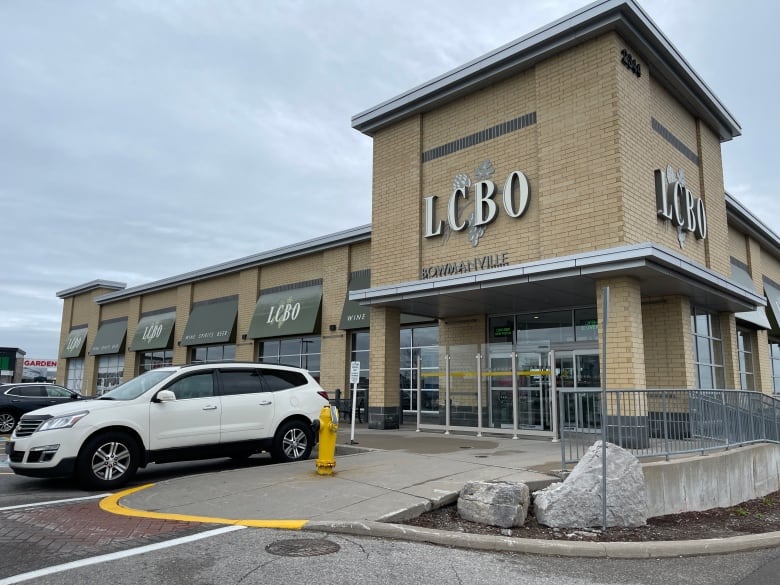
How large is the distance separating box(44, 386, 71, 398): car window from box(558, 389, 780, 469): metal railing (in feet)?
52.3

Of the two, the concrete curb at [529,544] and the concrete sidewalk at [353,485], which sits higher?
the concrete sidewalk at [353,485]

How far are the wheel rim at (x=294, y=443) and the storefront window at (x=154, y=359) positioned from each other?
24.6m

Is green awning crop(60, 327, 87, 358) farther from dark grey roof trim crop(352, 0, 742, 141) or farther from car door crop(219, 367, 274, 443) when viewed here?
car door crop(219, 367, 274, 443)

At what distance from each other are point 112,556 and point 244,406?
4.93 m

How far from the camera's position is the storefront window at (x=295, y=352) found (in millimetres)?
25203

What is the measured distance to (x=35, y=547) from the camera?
5832mm

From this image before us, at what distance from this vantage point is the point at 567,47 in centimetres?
1418

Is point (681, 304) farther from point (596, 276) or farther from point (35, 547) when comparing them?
point (35, 547)

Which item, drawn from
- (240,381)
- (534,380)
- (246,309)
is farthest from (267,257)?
(240,381)

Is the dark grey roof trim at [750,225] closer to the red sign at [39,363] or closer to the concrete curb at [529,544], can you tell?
the concrete curb at [529,544]

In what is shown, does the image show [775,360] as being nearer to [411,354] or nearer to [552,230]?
[411,354]

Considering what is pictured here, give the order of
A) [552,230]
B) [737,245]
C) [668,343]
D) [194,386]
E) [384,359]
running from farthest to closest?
[737,245], [384,359], [668,343], [552,230], [194,386]

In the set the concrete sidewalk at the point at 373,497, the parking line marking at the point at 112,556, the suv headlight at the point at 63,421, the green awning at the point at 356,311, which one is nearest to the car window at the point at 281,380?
the concrete sidewalk at the point at 373,497

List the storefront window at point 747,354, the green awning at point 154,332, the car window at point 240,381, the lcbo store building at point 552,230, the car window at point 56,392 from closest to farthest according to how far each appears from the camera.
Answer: the car window at point 240,381 < the lcbo store building at point 552,230 < the car window at point 56,392 < the storefront window at point 747,354 < the green awning at point 154,332
